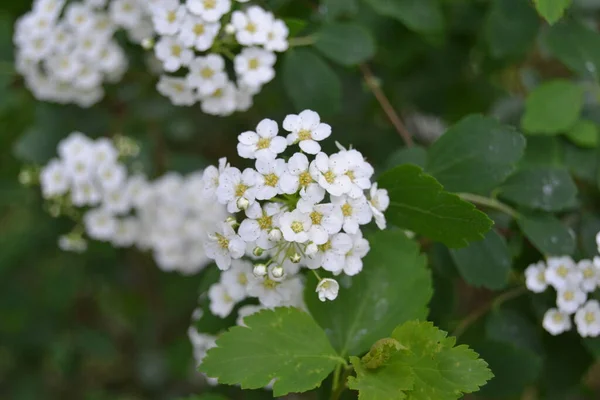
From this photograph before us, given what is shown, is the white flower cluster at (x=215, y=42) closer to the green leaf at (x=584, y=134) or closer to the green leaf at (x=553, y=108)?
the green leaf at (x=553, y=108)

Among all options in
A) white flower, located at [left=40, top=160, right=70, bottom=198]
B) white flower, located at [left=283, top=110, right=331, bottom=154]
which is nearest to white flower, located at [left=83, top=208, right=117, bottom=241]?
white flower, located at [left=40, top=160, right=70, bottom=198]

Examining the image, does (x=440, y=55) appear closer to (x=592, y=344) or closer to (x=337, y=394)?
(x=592, y=344)

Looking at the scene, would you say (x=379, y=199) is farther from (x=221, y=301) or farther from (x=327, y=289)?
(x=221, y=301)

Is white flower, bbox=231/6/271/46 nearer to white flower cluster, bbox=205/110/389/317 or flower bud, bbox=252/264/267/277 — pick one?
white flower cluster, bbox=205/110/389/317

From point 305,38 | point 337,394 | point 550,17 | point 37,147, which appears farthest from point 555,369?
point 37,147

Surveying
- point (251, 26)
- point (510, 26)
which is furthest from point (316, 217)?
point (510, 26)

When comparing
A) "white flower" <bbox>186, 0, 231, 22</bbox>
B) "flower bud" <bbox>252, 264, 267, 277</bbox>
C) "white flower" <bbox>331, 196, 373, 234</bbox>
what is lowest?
"flower bud" <bbox>252, 264, 267, 277</bbox>
